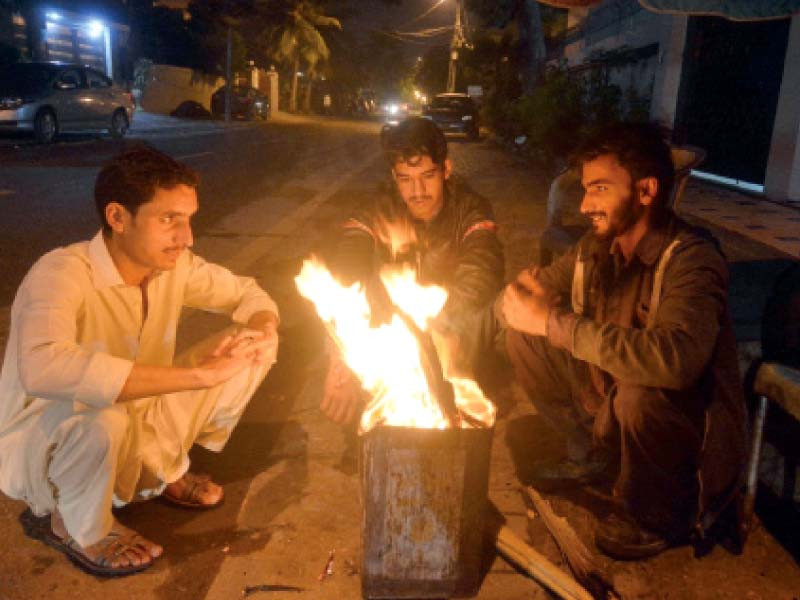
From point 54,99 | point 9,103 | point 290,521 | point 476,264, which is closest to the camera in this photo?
point 290,521

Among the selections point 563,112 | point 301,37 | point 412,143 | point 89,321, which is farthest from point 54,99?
point 301,37

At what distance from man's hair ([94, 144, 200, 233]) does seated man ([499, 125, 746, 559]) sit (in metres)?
1.45

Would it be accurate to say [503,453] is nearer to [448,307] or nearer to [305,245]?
[448,307]

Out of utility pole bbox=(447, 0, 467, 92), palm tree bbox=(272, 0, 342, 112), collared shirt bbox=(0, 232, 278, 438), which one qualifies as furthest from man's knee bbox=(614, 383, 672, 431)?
palm tree bbox=(272, 0, 342, 112)

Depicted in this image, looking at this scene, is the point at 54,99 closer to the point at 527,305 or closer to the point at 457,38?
the point at 527,305

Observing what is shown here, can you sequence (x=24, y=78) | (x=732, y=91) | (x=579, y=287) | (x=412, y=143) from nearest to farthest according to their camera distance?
(x=579, y=287)
(x=412, y=143)
(x=732, y=91)
(x=24, y=78)

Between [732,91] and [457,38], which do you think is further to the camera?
[457,38]

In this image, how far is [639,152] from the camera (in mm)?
2869

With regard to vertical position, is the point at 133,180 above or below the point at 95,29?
below

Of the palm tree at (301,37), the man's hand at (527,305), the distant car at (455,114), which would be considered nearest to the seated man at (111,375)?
the man's hand at (527,305)

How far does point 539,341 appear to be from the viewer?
334cm

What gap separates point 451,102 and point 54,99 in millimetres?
15164

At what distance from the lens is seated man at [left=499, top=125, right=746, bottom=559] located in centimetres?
255

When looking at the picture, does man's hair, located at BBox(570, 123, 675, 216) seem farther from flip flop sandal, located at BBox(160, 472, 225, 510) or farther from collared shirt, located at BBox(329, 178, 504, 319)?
flip flop sandal, located at BBox(160, 472, 225, 510)
